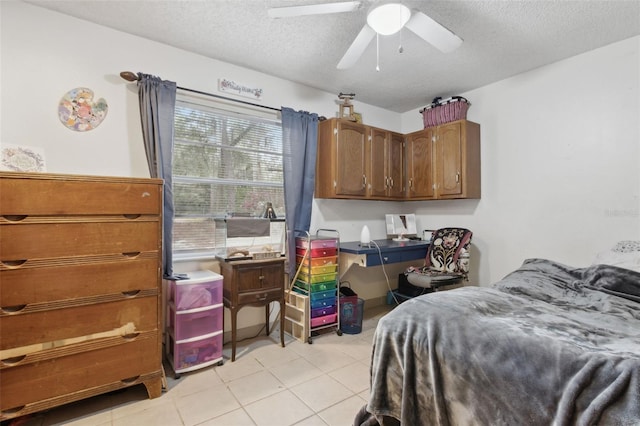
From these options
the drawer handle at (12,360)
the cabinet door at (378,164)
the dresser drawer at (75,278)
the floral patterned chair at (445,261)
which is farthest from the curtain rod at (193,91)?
the floral patterned chair at (445,261)

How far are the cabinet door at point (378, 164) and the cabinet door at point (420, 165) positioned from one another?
39 cm

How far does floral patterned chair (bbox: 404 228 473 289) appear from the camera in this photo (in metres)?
3.06

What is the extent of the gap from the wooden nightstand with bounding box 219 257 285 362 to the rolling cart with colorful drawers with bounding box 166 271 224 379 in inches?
4.4

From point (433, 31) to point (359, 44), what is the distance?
46cm

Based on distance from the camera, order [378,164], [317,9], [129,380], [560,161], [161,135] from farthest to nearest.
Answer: [378,164] → [560,161] → [161,135] → [129,380] → [317,9]

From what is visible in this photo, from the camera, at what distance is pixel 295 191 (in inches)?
121

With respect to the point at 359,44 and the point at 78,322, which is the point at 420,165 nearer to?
the point at 359,44

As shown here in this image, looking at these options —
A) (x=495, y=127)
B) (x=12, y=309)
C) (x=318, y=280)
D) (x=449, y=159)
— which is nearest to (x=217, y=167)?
(x=318, y=280)

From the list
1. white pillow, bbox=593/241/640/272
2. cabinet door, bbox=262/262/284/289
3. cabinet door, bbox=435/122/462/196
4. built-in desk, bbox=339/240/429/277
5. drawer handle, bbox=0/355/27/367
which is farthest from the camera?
cabinet door, bbox=435/122/462/196

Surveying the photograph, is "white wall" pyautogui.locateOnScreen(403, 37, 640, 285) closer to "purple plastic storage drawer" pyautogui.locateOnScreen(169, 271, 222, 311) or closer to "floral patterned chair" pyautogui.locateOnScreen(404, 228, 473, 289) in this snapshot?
"floral patterned chair" pyautogui.locateOnScreen(404, 228, 473, 289)

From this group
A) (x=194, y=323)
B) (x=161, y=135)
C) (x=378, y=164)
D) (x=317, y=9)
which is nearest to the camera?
(x=317, y=9)

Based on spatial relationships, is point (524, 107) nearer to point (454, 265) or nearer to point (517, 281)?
point (454, 265)

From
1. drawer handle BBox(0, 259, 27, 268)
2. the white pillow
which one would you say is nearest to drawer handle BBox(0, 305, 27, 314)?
drawer handle BBox(0, 259, 27, 268)

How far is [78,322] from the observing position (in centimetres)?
174
